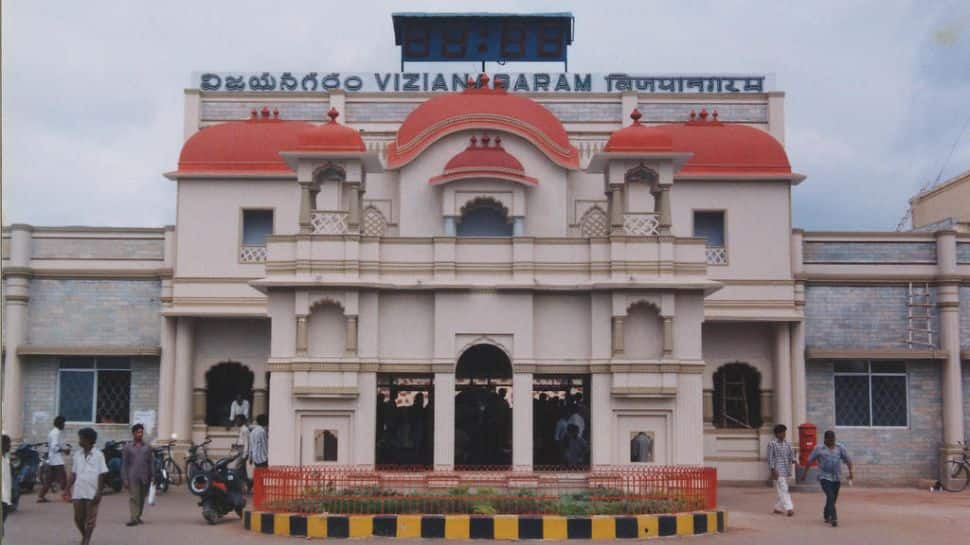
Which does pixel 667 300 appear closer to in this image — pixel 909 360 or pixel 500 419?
Result: pixel 500 419

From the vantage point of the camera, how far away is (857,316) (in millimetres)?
24000

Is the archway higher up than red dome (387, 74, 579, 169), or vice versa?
red dome (387, 74, 579, 169)

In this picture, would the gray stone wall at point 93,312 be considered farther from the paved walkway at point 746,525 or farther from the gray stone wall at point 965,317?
the gray stone wall at point 965,317

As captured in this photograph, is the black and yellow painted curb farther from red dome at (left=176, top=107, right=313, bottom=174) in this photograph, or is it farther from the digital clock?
the digital clock

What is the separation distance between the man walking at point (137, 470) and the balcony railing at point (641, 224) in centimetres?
834

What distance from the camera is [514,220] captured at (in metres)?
21.9

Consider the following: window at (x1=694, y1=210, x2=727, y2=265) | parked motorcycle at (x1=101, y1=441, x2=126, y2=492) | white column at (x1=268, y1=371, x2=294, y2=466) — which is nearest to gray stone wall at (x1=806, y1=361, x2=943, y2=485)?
window at (x1=694, y1=210, x2=727, y2=265)

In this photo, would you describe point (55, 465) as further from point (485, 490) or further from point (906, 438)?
point (906, 438)

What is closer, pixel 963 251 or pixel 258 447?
pixel 258 447

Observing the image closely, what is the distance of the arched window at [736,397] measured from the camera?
24297 millimetres

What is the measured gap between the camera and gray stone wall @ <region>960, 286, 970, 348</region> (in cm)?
2395

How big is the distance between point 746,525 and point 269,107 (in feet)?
51.4

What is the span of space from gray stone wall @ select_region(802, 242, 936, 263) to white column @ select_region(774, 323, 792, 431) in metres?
1.82

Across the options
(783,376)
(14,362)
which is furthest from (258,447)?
(783,376)
